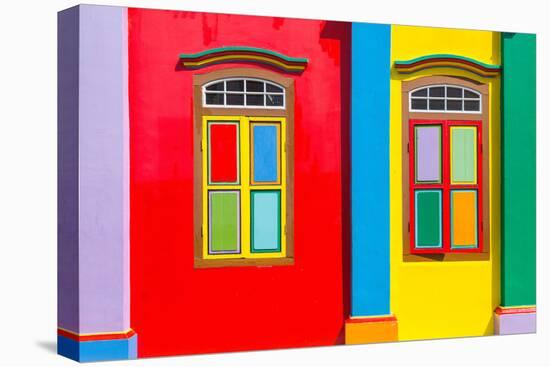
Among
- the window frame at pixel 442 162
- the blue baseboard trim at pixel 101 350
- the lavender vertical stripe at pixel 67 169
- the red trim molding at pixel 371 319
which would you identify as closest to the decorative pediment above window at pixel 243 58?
the lavender vertical stripe at pixel 67 169

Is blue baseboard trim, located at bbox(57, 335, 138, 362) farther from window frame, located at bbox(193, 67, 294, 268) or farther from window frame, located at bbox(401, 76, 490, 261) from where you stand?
window frame, located at bbox(401, 76, 490, 261)

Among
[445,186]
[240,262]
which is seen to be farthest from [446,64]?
[240,262]

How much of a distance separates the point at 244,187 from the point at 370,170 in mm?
1407

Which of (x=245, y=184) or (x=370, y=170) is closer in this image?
(x=245, y=184)

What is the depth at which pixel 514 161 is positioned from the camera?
38.3 feet

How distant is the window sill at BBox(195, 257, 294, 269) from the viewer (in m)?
10.4

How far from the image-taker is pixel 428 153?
37.1 feet

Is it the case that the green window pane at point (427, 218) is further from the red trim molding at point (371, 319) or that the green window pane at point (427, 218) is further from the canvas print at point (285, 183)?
the red trim molding at point (371, 319)

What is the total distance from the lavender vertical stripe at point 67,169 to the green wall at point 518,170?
15.6 ft

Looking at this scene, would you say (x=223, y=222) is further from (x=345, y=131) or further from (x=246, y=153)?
(x=345, y=131)

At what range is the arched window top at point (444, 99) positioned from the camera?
1130cm

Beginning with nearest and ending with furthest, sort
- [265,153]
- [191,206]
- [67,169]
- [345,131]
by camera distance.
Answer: [67,169]
[191,206]
[265,153]
[345,131]

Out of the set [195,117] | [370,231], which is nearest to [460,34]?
[370,231]

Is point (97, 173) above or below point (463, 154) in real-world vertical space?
below
